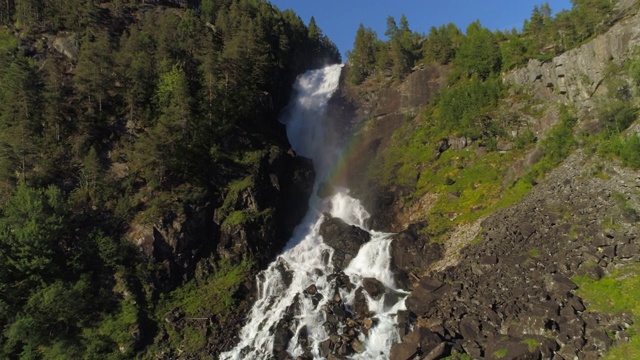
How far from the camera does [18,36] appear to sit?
2387 inches

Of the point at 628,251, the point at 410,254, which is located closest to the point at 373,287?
the point at 410,254

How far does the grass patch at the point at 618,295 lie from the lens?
69.4ft

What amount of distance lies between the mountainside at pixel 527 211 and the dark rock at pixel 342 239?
386cm

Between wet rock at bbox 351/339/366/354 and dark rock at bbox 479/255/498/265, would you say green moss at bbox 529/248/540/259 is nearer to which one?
dark rock at bbox 479/255/498/265

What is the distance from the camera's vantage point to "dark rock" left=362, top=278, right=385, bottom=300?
34328 millimetres

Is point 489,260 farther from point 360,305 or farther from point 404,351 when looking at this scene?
point 360,305

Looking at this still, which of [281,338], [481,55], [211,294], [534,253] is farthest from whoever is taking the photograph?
[481,55]

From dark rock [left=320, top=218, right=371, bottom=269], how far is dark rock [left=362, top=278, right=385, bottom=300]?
4.75 m

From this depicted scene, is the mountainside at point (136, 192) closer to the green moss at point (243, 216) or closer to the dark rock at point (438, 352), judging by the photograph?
the green moss at point (243, 216)

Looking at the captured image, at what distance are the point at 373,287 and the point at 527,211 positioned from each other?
578 inches

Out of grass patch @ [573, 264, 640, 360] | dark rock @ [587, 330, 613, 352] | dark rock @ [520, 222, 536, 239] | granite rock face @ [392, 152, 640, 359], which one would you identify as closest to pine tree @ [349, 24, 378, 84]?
granite rock face @ [392, 152, 640, 359]

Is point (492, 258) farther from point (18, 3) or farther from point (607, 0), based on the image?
point (18, 3)

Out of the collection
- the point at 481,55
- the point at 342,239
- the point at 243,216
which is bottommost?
the point at 342,239

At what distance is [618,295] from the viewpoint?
23.7m
